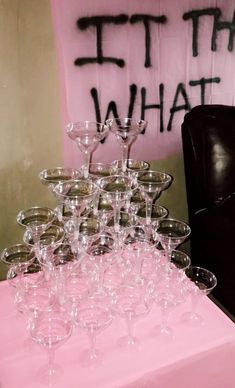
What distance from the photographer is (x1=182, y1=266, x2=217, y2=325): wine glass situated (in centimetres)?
117

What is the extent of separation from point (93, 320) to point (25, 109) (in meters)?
0.88

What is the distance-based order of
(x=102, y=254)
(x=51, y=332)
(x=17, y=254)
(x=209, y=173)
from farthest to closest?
(x=209, y=173) → (x=17, y=254) → (x=102, y=254) → (x=51, y=332)

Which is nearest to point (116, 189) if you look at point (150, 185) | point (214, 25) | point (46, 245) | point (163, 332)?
point (150, 185)

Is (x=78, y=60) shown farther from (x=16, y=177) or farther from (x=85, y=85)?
(x=16, y=177)

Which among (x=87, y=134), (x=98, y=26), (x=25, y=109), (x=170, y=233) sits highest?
(x=98, y=26)

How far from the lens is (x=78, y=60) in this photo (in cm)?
168

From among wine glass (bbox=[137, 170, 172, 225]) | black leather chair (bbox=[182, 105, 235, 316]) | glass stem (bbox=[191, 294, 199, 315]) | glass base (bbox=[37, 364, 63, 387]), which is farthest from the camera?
black leather chair (bbox=[182, 105, 235, 316])

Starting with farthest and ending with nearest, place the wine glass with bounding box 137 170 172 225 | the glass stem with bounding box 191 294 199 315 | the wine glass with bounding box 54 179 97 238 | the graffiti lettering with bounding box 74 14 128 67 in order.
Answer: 1. the graffiti lettering with bounding box 74 14 128 67
2. the wine glass with bounding box 137 170 172 225
3. the wine glass with bounding box 54 179 97 238
4. the glass stem with bounding box 191 294 199 315

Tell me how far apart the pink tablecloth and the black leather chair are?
0.60 m

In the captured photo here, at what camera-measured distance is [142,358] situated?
104cm

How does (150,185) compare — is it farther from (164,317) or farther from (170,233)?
(164,317)

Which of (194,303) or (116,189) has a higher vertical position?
(116,189)

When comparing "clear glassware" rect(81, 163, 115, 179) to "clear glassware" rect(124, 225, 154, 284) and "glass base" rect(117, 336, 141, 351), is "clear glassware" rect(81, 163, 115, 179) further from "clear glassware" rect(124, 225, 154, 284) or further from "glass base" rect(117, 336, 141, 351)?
"glass base" rect(117, 336, 141, 351)

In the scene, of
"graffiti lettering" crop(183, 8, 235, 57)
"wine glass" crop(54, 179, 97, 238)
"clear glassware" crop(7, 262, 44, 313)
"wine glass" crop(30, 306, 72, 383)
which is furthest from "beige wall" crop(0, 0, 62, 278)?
"wine glass" crop(30, 306, 72, 383)
